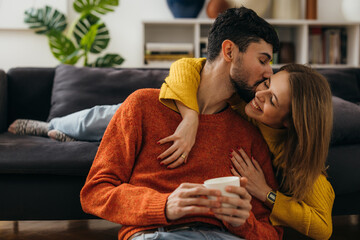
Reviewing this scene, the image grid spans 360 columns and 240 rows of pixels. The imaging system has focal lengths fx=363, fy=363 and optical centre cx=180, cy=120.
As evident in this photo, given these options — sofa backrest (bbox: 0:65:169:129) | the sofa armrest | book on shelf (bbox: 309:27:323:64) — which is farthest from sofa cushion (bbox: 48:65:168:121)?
book on shelf (bbox: 309:27:323:64)

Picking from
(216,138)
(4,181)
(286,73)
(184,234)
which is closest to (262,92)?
(286,73)

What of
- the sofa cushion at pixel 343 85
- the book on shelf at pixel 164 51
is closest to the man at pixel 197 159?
the sofa cushion at pixel 343 85

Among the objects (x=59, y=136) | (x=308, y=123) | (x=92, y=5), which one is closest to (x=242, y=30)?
(x=308, y=123)

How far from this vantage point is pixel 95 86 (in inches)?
79.8

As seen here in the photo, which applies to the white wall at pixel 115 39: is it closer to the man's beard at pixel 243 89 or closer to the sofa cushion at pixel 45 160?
the sofa cushion at pixel 45 160

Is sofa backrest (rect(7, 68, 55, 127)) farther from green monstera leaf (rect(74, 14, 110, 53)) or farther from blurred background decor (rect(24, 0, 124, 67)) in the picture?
green monstera leaf (rect(74, 14, 110, 53))

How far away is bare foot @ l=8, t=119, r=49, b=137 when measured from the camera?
1938 mm

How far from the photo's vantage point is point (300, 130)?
3.36 ft

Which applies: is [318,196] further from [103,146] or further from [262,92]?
[103,146]

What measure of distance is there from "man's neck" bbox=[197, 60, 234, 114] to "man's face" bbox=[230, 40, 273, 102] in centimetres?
3

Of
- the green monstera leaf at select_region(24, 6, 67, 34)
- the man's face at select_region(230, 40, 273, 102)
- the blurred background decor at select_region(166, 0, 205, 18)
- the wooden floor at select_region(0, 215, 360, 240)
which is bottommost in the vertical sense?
the wooden floor at select_region(0, 215, 360, 240)

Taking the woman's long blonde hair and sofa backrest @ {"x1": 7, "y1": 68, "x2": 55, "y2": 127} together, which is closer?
the woman's long blonde hair

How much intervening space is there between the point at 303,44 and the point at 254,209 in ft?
8.27

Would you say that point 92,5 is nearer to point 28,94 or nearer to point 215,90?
point 28,94
